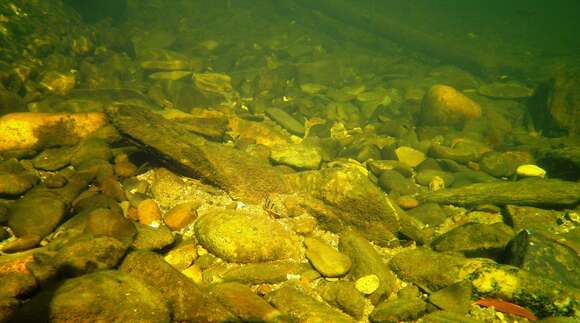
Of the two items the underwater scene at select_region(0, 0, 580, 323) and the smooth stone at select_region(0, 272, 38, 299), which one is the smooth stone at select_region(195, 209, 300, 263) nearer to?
the underwater scene at select_region(0, 0, 580, 323)

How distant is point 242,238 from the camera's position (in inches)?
149

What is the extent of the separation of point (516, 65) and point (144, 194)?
59.3ft

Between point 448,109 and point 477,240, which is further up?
point 448,109

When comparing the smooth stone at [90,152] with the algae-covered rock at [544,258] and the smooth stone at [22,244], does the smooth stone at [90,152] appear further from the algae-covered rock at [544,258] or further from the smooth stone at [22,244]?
the algae-covered rock at [544,258]

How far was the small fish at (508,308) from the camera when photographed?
3021 mm

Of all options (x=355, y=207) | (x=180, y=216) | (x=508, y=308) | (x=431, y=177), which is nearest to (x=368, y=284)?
(x=355, y=207)

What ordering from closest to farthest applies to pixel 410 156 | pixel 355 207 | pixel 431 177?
1. pixel 355 207
2. pixel 431 177
3. pixel 410 156

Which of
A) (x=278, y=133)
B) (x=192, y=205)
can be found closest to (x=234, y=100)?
(x=278, y=133)

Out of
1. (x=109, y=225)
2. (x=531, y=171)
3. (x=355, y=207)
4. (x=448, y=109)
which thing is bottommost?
(x=355, y=207)

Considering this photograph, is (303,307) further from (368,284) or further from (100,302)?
(100,302)

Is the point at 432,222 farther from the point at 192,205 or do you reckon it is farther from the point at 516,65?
the point at 516,65

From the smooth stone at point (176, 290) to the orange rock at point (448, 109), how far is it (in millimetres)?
8066

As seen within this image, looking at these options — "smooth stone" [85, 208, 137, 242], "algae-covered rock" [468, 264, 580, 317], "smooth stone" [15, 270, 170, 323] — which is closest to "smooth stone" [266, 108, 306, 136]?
"smooth stone" [85, 208, 137, 242]

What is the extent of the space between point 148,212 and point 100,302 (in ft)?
6.57
